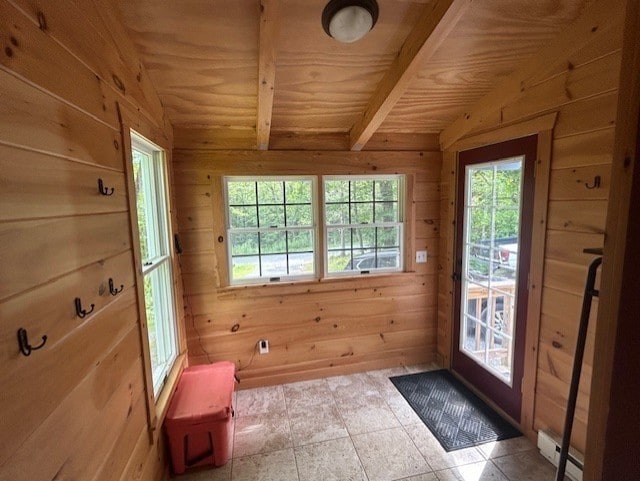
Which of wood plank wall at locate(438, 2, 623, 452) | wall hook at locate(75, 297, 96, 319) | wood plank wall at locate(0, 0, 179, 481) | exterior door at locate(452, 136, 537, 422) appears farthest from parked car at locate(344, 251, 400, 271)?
wall hook at locate(75, 297, 96, 319)

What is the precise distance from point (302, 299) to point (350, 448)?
1185 mm

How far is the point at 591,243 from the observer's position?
1.66m

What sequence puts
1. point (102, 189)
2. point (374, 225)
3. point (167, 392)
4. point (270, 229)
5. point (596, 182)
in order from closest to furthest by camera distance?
point (102, 189)
point (596, 182)
point (167, 392)
point (270, 229)
point (374, 225)

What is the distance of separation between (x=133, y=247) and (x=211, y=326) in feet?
4.33

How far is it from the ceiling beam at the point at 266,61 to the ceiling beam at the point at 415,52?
0.71 metres

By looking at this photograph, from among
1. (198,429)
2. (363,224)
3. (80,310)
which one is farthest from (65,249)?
(363,224)

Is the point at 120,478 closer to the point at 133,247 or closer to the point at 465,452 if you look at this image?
the point at 133,247

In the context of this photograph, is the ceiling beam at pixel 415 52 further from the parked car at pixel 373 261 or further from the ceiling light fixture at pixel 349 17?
the parked car at pixel 373 261

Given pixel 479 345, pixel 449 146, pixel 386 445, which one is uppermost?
pixel 449 146

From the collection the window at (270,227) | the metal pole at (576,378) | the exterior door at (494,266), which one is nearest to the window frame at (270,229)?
the window at (270,227)

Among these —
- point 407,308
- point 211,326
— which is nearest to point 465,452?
point 407,308

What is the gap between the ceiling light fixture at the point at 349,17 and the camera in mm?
1414

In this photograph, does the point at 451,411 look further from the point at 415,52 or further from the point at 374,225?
the point at 415,52

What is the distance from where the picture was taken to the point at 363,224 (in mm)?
2934
